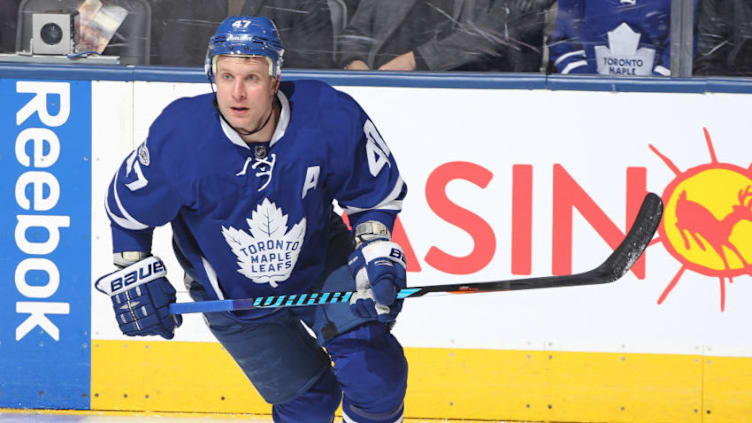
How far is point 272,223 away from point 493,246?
127cm

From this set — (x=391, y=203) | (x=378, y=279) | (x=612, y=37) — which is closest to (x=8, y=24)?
(x=391, y=203)

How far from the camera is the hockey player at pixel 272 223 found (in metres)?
2.89

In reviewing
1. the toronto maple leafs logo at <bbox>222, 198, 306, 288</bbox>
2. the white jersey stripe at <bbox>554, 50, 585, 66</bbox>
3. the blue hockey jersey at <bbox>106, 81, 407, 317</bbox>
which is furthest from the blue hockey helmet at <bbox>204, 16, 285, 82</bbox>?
the white jersey stripe at <bbox>554, 50, 585, 66</bbox>

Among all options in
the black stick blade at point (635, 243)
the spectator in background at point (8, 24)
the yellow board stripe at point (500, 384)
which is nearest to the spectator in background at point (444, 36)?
the black stick blade at point (635, 243)

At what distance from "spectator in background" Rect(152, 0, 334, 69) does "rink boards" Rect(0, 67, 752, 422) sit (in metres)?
0.11

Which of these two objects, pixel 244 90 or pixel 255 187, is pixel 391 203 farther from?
pixel 244 90

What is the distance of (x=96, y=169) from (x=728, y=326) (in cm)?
228

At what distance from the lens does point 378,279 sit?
9.64ft

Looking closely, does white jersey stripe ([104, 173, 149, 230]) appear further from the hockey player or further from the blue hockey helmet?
Result: the blue hockey helmet

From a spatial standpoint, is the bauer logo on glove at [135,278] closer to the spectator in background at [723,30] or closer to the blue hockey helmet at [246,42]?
the blue hockey helmet at [246,42]

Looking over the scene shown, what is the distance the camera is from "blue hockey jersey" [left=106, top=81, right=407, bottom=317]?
290cm

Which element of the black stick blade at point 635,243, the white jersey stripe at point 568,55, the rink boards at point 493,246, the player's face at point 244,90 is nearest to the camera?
the player's face at point 244,90

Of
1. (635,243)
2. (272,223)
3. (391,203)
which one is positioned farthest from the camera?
(635,243)

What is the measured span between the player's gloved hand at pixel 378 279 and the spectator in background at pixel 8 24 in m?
1.86
